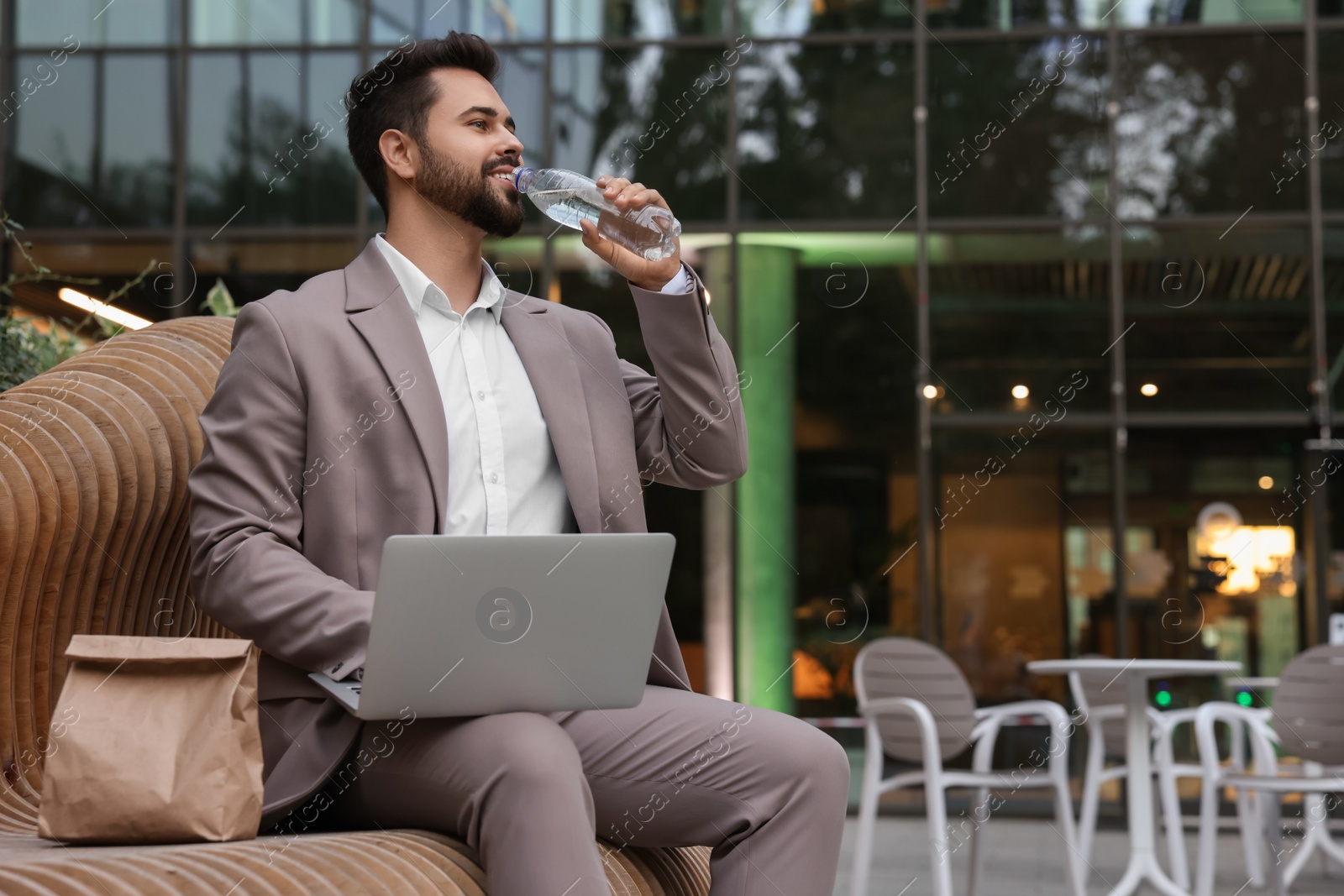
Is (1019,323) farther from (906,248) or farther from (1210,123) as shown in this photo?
(1210,123)

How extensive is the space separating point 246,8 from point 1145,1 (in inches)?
255

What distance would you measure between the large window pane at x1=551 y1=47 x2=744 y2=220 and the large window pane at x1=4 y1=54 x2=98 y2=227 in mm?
3460

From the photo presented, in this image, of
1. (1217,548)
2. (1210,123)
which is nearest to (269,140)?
(1210,123)

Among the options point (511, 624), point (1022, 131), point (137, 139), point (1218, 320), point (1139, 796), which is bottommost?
point (1139, 796)

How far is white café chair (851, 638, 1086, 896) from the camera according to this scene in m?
5.05

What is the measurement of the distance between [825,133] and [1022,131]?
4.50ft

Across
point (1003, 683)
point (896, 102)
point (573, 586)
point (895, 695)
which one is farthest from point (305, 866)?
point (896, 102)

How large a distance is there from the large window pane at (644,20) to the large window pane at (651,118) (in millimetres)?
135

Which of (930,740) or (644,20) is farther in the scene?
(644,20)

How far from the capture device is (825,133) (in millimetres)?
9742

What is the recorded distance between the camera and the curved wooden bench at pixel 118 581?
163 cm

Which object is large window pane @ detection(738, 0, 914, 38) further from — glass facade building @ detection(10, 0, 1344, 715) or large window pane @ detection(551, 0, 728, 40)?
large window pane @ detection(551, 0, 728, 40)

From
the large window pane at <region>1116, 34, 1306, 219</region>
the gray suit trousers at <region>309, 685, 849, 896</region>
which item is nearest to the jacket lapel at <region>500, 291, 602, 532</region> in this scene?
the gray suit trousers at <region>309, 685, 849, 896</region>

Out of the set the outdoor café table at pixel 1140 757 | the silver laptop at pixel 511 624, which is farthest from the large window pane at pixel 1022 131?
the silver laptop at pixel 511 624
